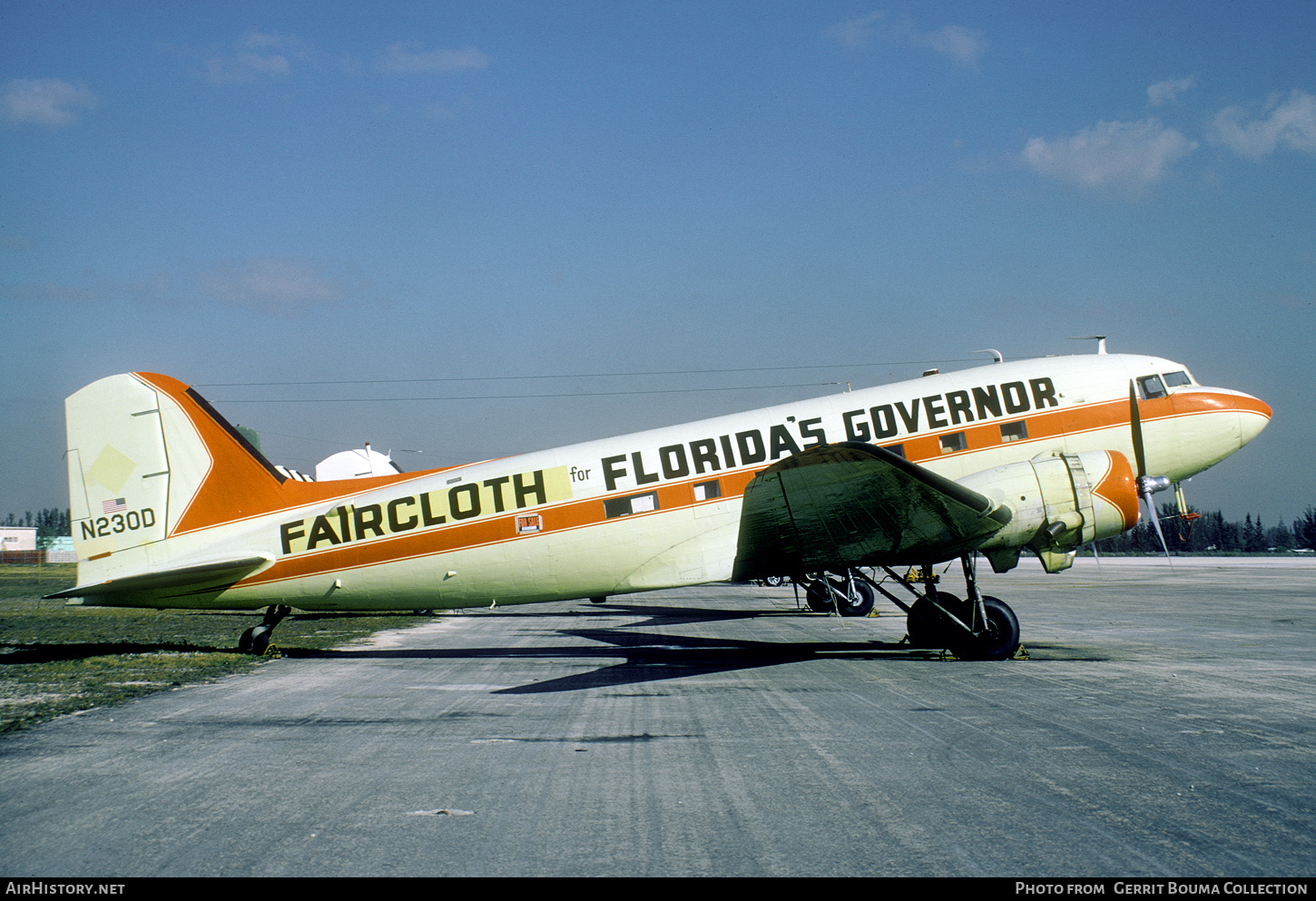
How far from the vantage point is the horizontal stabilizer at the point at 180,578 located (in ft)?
39.0

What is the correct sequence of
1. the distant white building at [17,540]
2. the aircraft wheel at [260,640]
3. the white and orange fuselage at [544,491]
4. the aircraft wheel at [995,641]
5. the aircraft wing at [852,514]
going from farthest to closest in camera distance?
the distant white building at [17,540] < the aircraft wheel at [260,640] < the white and orange fuselage at [544,491] < the aircraft wheel at [995,641] < the aircraft wing at [852,514]

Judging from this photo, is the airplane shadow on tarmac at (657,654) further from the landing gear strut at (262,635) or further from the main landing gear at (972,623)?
the landing gear strut at (262,635)

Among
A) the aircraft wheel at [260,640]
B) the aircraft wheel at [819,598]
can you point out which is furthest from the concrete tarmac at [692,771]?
the aircraft wheel at [819,598]

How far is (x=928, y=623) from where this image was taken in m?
12.7

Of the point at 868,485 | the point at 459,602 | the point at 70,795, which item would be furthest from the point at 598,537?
the point at 70,795

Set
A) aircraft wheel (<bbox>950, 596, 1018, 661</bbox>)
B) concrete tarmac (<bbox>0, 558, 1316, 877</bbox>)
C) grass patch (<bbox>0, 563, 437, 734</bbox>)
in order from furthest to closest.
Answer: aircraft wheel (<bbox>950, 596, 1018, 661</bbox>) → grass patch (<bbox>0, 563, 437, 734</bbox>) → concrete tarmac (<bbox>0, 558, 1316, 877</bbox>)

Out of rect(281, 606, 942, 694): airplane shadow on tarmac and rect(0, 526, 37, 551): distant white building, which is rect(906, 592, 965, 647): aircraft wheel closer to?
rect(281, 606, 942, 694): airplane shadow on tarmac

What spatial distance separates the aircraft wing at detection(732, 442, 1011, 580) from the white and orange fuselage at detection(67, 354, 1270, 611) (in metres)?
0.76

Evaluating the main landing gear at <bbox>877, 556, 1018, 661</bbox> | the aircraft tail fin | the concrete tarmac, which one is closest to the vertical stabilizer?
the aircraft tail fin

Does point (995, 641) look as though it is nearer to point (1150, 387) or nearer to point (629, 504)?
point (1150, 387)

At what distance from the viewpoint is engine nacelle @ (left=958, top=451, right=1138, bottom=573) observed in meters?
11.2

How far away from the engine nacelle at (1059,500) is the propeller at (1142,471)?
2.91 ft
